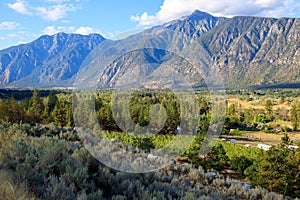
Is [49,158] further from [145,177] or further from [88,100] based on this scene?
[88,100]

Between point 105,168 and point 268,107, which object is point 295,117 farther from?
point 105,168

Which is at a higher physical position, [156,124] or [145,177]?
[156,124]

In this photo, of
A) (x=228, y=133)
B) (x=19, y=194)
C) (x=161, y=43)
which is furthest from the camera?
(x=228, y=133)

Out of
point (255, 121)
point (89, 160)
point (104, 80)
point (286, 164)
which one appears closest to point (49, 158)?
point (89, 160)

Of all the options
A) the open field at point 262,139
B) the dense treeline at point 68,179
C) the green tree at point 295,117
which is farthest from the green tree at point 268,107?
the dense treeline at point 68,179

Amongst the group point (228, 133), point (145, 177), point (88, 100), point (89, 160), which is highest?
point (88, 100)

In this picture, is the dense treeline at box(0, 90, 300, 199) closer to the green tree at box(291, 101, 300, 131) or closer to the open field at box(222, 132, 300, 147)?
the open field at box(222, 132, 300, 147)

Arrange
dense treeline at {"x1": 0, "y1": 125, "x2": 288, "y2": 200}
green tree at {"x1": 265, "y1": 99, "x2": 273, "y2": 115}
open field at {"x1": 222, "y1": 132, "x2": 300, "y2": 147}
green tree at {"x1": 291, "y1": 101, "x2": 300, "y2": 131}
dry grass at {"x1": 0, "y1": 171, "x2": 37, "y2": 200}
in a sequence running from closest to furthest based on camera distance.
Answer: dry grass at {"x1": 0, "y1": 171, "x2": 37, "y2": 200} → dense treeline at {"x1": 0, "y1": 125, "x2": 288, "y2": 200} → open field at {"x1": 222, "y1": 132, "x2": 300, "y2": 147} → green tree at {"x1": 291, "y1": 101, "x2": 300, "y2": 131} → green tree at {"x1": 265, "y1": 99, "x2": 273, "y2": 115}

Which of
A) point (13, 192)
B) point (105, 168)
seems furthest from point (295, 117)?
point (13, 192)

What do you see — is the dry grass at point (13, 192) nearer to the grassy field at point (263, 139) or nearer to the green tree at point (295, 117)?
the grassy field at point (263, 139)

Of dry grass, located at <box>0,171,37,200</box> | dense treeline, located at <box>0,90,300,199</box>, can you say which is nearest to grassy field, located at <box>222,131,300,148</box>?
dense treeline, located at <box>0,90,300,199</box>

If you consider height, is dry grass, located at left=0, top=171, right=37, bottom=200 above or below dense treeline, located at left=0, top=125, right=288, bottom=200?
above
